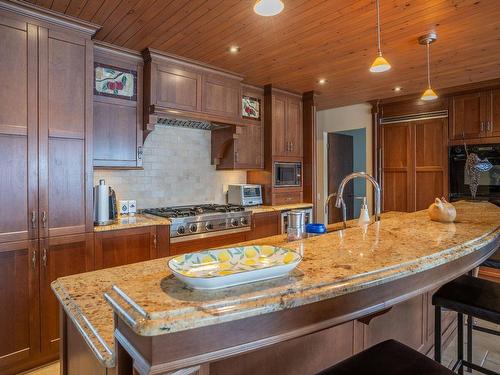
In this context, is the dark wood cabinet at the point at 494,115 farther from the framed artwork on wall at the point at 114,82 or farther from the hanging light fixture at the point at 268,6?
the framed artwork on wall at the point at 114,82

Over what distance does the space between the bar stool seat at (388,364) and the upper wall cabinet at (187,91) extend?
280cm

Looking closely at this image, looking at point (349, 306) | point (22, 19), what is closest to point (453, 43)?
point (349, 306)

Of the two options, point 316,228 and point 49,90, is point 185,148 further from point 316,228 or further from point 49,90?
point 316,228

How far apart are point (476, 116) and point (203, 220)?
153 inches

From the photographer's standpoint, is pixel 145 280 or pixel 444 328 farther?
pixel 444 328

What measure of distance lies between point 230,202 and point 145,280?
3.53 metres

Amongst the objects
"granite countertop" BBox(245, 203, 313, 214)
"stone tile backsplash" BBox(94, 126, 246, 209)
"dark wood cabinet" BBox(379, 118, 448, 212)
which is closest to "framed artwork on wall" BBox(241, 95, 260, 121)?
"stone tile backsplash" BBox(94, 126, 246, 209)

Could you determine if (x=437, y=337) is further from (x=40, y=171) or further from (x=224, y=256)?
(x=40, y=171)

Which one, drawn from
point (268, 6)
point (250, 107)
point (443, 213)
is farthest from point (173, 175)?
point (443, 213)

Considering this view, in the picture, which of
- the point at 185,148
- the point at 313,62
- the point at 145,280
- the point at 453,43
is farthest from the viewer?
the point at 185,148

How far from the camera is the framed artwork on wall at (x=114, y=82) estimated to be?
2.95 metres

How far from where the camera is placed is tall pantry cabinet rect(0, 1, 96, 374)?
2.25m

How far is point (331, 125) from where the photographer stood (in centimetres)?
588

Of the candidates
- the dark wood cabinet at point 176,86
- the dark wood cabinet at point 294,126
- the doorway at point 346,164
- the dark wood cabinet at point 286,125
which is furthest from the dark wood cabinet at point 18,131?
the doorway at point 346,164
